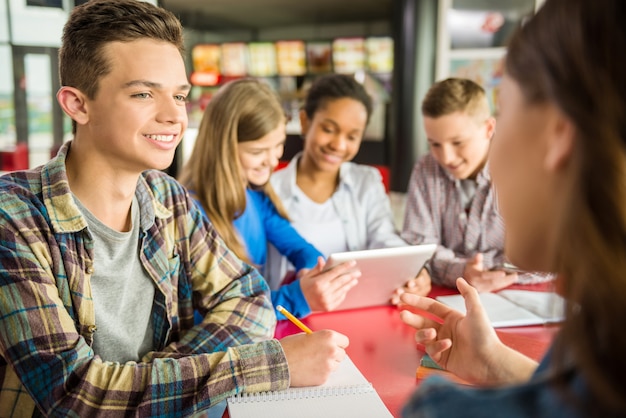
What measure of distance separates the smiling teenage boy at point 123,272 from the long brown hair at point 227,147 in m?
0.32

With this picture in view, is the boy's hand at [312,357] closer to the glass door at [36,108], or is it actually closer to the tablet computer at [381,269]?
the tablet computer at [381,269]

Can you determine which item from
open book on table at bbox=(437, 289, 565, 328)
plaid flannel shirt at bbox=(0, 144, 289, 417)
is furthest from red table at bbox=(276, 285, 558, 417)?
plaid flannel shirt at bbox=(0, 144, 289, 417)

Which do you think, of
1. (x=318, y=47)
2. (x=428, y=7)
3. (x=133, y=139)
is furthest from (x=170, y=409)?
(x=318, y=47)

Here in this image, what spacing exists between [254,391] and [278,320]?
408mm

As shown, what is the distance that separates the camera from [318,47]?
22.2 ft

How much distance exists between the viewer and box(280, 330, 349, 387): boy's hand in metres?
0.90

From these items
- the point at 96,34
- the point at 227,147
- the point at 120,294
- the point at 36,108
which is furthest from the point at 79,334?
the point at 36,108

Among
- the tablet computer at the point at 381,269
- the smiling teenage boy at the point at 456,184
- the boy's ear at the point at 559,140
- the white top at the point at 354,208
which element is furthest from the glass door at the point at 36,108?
the boy's ear at the point at 559,140

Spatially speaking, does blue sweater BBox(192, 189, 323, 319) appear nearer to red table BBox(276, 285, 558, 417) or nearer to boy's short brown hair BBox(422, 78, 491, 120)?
red table BBox(276, 285, 558, 417)

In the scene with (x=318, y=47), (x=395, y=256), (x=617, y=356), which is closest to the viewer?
(x=617, y=356)

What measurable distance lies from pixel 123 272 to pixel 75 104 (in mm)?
307

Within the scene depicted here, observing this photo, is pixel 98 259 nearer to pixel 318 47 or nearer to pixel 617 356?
pixel 617 356

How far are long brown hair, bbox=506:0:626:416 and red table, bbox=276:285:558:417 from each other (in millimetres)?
500

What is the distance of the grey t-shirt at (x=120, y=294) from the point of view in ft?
3.26
